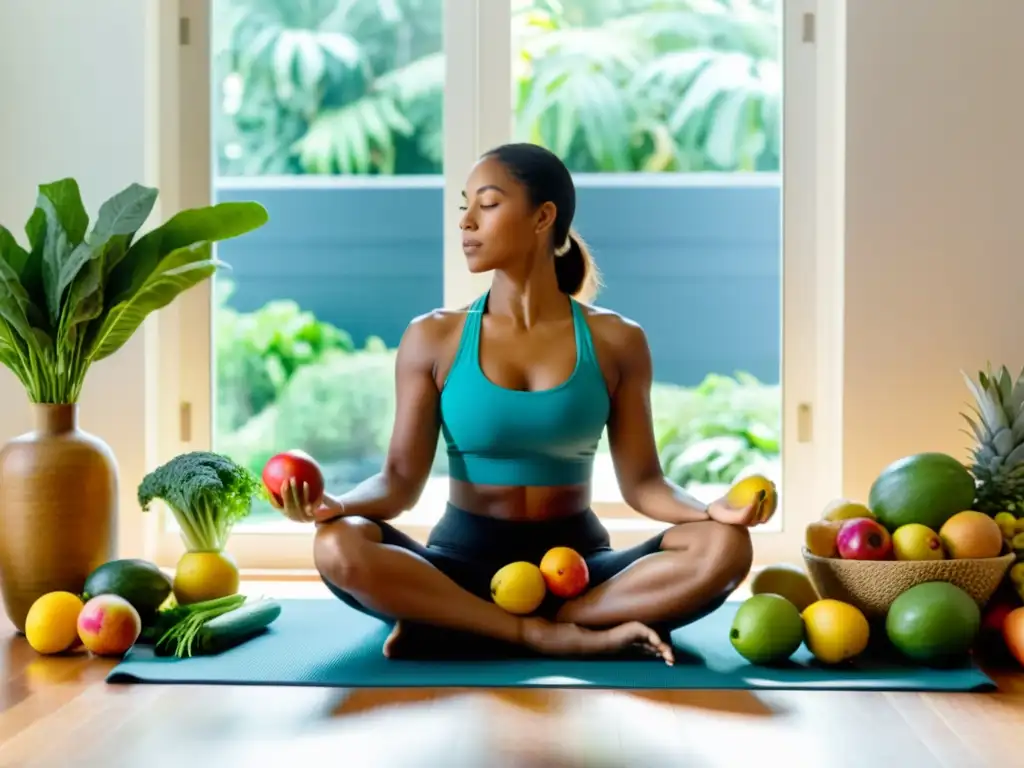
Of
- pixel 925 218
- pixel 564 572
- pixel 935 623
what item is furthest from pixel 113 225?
pixel 925 218

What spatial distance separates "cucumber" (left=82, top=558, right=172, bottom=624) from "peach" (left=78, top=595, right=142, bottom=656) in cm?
7

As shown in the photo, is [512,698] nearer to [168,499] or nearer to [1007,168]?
[168,499]

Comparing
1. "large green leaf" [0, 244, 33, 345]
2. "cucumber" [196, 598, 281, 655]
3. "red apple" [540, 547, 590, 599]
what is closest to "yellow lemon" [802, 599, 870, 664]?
"red apple" [540, 547, 590, 599]

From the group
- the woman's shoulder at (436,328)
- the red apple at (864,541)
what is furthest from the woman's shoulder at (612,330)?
the red apple at (864,541)

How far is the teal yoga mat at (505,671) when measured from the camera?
2.11 m

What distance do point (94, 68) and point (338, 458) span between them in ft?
3.80

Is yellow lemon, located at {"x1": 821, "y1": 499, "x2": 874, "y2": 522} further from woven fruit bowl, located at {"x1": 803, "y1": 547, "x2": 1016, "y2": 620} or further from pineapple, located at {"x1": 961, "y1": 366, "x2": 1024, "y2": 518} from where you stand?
pineapple, located at {"x1": 961, "y1": 366, "x2": 1024, "y2": 518}

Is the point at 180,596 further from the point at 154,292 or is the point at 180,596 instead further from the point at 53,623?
the point at 154,292

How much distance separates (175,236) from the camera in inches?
105

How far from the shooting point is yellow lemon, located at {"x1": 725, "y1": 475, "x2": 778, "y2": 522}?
2.21 metres

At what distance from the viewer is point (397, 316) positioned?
338cm

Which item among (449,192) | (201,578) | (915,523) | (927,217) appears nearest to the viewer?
(915,523)

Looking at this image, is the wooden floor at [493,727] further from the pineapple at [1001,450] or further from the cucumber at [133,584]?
the pineapple at [1001,450]

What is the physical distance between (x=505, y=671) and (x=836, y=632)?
0.57 meters
